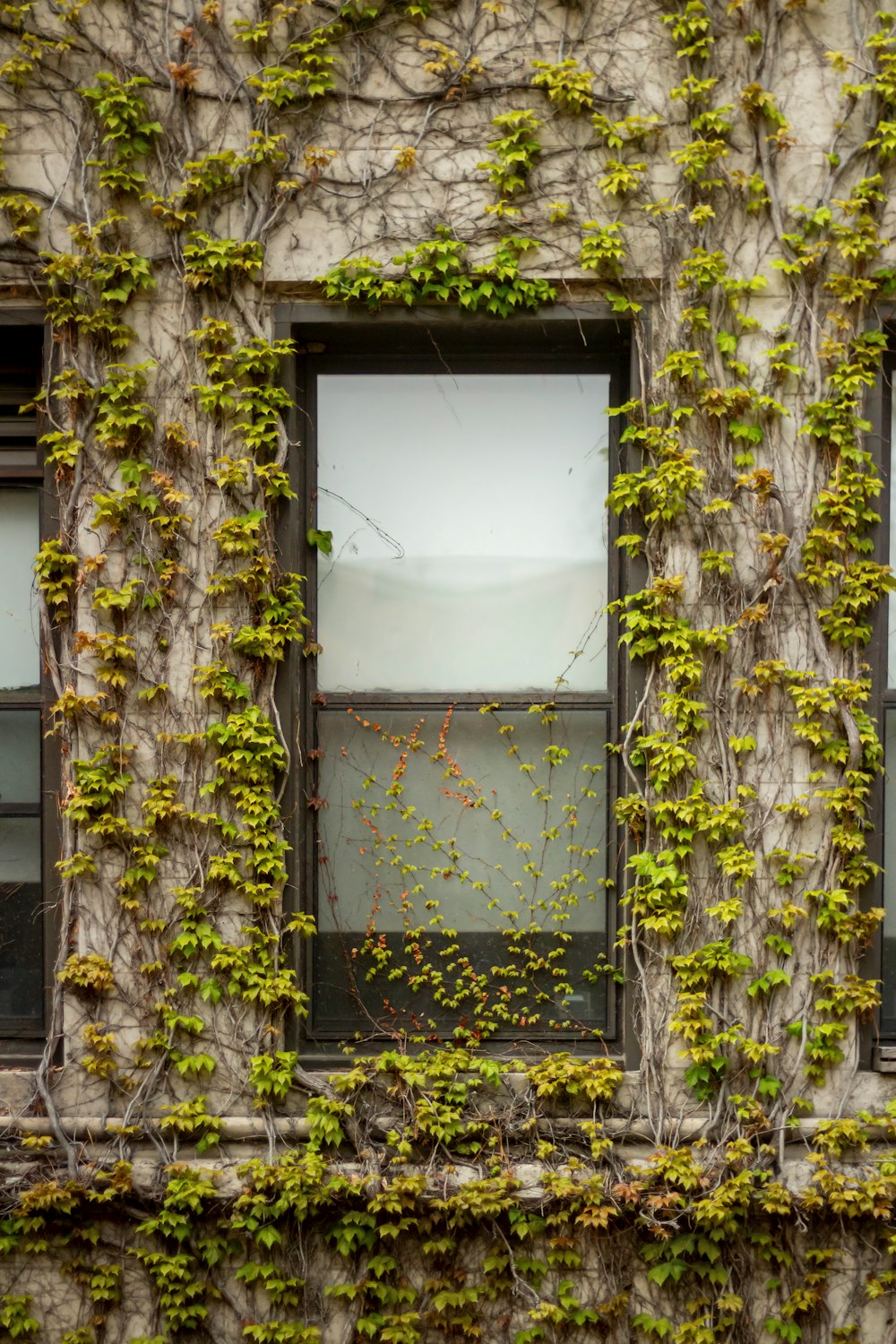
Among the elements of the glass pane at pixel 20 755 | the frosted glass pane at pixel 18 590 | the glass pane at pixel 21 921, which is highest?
the frosted glass pane at pixel 18 590

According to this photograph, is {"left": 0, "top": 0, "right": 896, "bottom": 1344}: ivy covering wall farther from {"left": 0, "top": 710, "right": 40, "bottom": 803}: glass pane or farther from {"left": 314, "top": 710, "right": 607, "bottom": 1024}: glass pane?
{"left": 0, "top": 710, "right": 40, "bottom": 803}: glass pane

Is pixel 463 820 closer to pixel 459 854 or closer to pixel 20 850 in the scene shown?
pixel 459 854

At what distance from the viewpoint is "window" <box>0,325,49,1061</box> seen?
401 cm

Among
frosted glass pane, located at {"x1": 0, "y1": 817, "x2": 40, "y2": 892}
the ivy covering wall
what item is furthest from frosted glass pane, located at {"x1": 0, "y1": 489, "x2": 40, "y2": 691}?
frosted glass pane, located at {"x1": 0, "y1": 817, "x2": 40, "y2": 892}

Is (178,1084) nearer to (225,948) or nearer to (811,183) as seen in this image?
(225,948)

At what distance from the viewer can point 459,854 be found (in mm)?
3951

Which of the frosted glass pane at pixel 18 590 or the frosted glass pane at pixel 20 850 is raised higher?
the frosted glass pane at pixel 18 590

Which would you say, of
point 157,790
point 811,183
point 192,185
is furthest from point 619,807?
point 192,185

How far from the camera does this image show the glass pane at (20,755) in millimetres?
4059

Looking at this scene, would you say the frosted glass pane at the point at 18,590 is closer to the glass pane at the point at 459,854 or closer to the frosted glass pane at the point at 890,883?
the glass pane at the point at 459,854

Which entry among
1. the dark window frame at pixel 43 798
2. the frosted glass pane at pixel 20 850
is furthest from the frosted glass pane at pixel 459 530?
the frosted glass pane at pixel 20 850

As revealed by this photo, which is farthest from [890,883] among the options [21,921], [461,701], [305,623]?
[21,921]

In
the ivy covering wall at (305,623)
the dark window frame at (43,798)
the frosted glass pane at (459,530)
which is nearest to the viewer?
the ivy covering wall at (305,623)

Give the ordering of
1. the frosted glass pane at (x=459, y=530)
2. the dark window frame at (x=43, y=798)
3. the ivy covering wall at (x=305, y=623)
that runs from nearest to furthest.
→ the ivy covering wall at (x=305, y=623)
the dark window frame at (x=43, y=798)
the frosted glass pane at (x=459, y=530)
